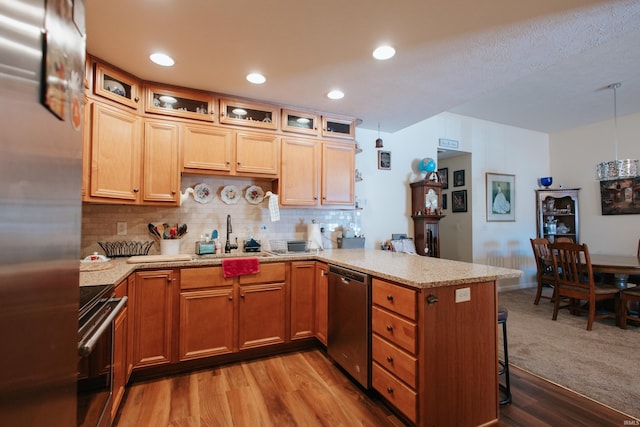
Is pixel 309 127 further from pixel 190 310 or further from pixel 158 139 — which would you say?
pixel 190 310

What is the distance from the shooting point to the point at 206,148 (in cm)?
276

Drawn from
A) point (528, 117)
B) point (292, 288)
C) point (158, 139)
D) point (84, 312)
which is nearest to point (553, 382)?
point (292, 288)

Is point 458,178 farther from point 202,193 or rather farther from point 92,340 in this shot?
point 92,340

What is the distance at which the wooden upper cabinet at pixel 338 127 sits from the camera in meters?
3.30

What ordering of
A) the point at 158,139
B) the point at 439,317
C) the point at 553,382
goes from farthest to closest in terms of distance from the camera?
the point at 158,139 → the point at 553,382 → the point at 439,317

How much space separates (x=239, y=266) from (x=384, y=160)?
2519 millimetres

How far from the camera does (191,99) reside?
2732 millimetres

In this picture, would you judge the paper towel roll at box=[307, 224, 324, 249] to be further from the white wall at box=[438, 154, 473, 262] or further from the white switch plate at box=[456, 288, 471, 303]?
the white wall at box=[438, 154, 473, 262]

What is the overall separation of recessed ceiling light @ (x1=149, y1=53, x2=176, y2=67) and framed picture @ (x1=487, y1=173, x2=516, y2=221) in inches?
195

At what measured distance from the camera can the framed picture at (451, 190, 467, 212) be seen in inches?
200

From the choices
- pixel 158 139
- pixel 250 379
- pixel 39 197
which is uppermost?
pixel 158 139

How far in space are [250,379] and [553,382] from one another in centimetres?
231

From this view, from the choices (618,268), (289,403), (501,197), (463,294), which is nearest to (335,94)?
(463,294)

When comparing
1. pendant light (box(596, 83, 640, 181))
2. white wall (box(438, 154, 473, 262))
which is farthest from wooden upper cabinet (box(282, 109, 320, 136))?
pendant light (box(596, 83, 640, 181))
